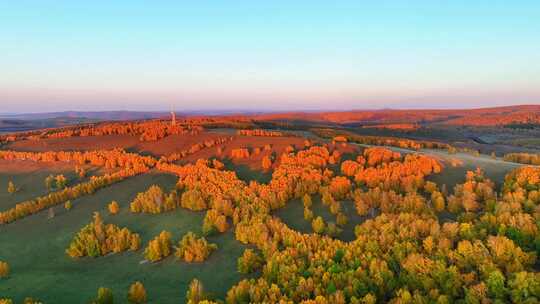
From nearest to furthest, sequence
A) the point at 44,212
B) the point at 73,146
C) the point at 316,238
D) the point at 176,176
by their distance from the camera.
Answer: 1. the point at 316,238
2. the point at 44,212
3. the point at 176,176
4. the point at 73,146

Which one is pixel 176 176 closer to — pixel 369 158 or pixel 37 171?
pixel 369 158

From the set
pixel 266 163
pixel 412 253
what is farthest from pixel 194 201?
pixel 412 253

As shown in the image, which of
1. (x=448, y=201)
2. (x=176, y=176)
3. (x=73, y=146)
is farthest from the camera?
(x=73, y=146)

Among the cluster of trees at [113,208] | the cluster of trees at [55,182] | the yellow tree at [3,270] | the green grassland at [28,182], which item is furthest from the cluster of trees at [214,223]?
the green grassland at [28,182]

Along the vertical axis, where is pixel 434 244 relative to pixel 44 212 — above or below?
above

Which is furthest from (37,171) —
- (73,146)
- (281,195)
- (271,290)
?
(271,290)

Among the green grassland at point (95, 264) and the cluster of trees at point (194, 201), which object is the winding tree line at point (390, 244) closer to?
the cluster of trees at point (194, 201)
